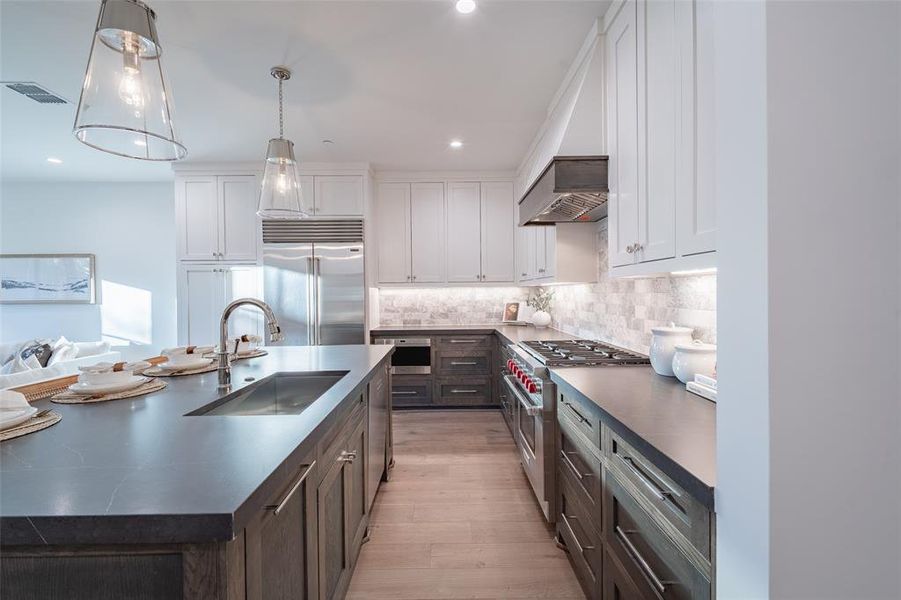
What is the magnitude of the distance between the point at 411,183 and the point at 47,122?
3.19 meters

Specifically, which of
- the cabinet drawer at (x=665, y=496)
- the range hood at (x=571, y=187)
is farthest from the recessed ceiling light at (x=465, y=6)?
the cabinet drawer at (x=665, y=496)

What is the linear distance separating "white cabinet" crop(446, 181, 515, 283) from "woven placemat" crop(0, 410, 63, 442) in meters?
3.67

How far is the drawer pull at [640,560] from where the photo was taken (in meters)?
0.99

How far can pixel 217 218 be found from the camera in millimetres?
4234

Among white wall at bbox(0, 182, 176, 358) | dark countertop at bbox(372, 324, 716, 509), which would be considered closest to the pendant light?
dark countertop at bbox(372, 324, 716, 509)

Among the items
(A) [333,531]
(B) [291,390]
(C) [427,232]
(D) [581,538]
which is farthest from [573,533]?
(C) [427,232]

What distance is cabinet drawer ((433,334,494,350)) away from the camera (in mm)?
4219

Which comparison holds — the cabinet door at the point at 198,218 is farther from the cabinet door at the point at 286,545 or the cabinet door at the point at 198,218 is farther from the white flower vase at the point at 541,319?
the cabinet door at the point at 286,545

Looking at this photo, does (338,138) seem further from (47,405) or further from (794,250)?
(794,250)

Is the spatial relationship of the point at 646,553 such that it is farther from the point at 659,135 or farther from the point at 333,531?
the point at 659,135

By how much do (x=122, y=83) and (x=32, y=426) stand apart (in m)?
1.04

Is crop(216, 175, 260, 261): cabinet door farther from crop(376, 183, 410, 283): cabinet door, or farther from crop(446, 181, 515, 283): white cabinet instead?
crop(446, 181, 515, 283): white cabinet

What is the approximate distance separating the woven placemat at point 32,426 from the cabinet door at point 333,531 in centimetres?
76

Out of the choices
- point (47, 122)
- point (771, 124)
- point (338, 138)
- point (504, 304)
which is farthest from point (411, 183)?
point (771, 124)
